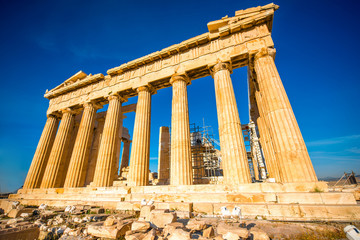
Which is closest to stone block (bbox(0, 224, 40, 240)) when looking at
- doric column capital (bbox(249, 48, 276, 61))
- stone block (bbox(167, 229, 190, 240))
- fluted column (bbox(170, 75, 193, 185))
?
stone block (bbox(167, 229, 190, 240))

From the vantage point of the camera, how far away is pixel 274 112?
8227 millimetres

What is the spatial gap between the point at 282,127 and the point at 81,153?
49.4 ft

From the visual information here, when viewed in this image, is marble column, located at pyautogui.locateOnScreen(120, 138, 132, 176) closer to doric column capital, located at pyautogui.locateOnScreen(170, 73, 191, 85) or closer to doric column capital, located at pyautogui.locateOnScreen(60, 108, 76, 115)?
doric column capital, located at pyautogui.locateOnScreen(60, 108, 76, 115)

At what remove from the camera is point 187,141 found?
388 inches

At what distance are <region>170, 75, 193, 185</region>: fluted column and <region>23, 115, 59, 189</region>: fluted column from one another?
14.0 m

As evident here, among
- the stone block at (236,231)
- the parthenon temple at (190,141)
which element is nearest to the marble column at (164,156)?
the parthenon temple at (190,141)

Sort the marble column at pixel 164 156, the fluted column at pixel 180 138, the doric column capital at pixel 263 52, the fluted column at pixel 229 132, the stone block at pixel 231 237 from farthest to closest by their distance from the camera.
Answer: the marble column at pixel 164 156
the doric column capital at pixel 263 52
the fluted column at pixel 180 138
the fluted column at pixel 229 132
the stone block at pixel 231 237

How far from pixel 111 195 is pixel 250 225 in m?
8.03

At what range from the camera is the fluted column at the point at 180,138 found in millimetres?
9040

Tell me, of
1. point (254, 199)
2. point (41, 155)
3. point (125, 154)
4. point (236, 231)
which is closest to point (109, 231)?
point (236, 231)

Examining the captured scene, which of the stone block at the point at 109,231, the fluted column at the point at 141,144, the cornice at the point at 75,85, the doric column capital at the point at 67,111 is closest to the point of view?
the stone block at the point at 109,231

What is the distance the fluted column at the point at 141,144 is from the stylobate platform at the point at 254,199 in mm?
1040

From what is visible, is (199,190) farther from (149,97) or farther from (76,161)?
(76,161)

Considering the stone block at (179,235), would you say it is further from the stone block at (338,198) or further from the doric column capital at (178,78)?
the doric column capital at (178,78)
